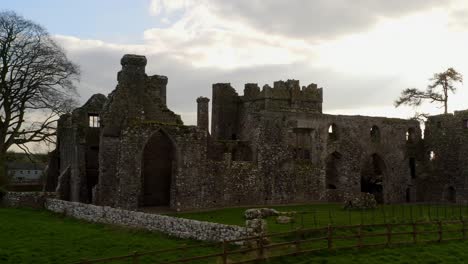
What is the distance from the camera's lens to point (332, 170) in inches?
1556

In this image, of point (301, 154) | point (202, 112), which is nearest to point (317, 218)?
point (301, 154)

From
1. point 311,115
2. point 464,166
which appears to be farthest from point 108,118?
point 464,166

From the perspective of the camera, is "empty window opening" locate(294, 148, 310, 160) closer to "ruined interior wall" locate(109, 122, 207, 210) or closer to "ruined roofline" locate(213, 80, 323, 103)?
"ruined interior wall" locate(109, 122, 207, 210)

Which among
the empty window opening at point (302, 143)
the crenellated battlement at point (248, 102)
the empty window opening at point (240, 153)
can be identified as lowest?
the empty window opening at point (240, 153)

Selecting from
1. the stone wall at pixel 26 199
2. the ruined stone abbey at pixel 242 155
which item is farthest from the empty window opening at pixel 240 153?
the stone wall at pixel 26 199

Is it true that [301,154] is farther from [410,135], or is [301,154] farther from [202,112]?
[410,135]

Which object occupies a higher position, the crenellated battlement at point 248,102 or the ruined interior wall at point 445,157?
the crenellated battlement at point 248,102

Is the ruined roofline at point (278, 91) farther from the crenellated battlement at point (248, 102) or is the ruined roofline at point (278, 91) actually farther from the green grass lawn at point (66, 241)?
the green grass lawn at point (66, 241)

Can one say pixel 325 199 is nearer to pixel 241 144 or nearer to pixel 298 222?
pixel 241 144

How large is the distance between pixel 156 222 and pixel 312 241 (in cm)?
681

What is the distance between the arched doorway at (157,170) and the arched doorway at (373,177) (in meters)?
16.0

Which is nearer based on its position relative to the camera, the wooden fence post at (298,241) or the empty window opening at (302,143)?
the wooden fence post at (298,241)

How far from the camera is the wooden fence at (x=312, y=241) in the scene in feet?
54.5

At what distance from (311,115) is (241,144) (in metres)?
5.09
